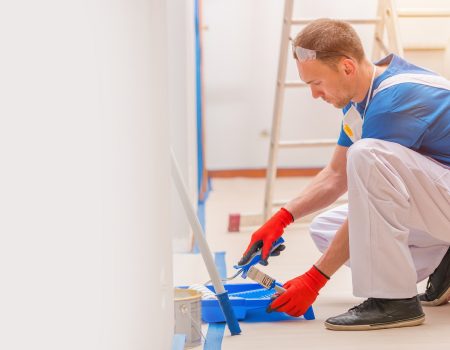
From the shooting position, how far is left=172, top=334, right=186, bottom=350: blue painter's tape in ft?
5.50

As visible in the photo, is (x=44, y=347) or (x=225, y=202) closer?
(x=44, y=347)

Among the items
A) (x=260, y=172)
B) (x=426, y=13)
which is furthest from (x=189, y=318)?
(x=260, y=172)

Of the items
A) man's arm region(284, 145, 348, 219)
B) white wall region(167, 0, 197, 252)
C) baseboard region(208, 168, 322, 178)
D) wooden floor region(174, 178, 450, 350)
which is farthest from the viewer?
baseboard region(208, 168, 322, 178)

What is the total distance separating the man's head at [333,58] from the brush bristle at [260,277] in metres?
0.63

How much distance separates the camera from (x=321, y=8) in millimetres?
6434

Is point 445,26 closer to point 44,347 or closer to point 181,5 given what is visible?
point 181,5

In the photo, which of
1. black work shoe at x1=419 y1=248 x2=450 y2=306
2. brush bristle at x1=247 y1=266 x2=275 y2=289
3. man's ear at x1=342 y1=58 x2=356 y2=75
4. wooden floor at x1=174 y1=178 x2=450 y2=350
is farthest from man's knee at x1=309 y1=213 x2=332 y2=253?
man's ear at x1=342 y1=58 x2=356 y2=75

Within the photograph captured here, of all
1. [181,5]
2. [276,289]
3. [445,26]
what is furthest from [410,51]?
[276,289]

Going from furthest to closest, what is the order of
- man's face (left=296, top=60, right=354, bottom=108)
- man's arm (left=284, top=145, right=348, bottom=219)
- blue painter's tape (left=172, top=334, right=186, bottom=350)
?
man's arm (left=284, top=145, right=348, bottom=219)
man's face (left=296, top=60, right=354, bottom=108)
blue painter's tape (left=172, top=334, right=186, bottom=350)

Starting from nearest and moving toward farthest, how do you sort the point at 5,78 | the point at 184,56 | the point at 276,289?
1. the point at 5,78
2. the point at 276,289
3. the point at 184,56

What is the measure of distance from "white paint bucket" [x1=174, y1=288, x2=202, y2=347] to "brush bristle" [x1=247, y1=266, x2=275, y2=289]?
0.67 ft

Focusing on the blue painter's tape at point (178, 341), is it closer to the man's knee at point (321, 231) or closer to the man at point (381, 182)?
the man at point (381, 182)

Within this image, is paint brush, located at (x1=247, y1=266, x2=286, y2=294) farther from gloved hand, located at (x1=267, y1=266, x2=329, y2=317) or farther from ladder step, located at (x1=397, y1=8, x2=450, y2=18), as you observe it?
ladder step, located at (x1=397, y1=8, x2=450, y2=18)

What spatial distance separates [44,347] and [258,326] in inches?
60.9
